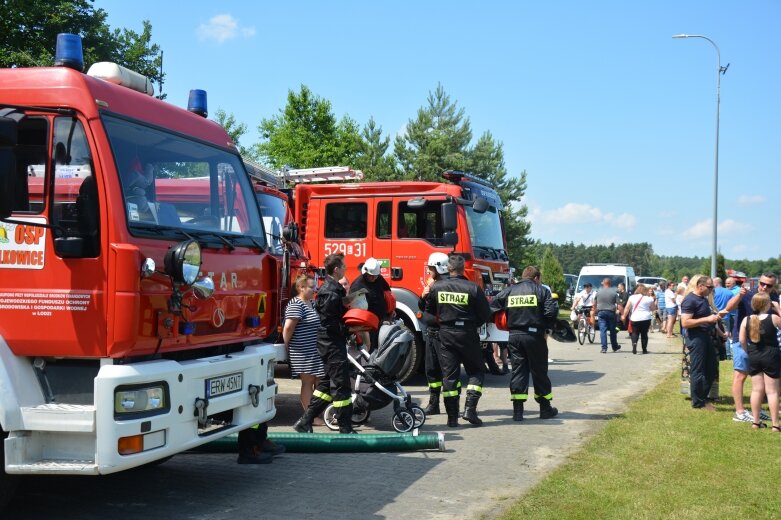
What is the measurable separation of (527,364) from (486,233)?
376 cm

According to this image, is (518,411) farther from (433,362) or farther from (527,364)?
(433,362)

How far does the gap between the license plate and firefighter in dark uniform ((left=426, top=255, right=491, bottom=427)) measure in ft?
12.2

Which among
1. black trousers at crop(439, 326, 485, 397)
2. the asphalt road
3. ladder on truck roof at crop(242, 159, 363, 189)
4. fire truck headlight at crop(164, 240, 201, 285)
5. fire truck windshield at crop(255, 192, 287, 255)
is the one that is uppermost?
ladder on truck roof at crop(242, 159, 363, 189)

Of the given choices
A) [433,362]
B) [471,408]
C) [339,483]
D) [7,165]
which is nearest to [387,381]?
[471,408]

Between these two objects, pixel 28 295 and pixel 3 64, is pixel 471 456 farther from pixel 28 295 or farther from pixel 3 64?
pixel 3 64

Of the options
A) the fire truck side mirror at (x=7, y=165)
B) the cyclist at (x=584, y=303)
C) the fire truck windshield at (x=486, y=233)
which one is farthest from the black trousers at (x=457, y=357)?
the cyclist at (x=584, y=303)

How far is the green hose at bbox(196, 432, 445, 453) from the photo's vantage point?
7516mm

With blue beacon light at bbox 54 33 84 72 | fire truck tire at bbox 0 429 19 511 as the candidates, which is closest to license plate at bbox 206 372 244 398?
fire truck tire at bbox 0 429 19 511

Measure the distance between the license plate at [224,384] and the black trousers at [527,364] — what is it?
469 centimetres

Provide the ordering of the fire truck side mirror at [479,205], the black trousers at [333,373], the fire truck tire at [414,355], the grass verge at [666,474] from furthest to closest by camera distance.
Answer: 1. the fire truck side mirror at [479,205]
2. the fire truck tire at [414,355]
3. the black trousers at [333,373]
4. the grass verge at [666,474]

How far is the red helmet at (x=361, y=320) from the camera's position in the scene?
8133mm

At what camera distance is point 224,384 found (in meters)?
5.97

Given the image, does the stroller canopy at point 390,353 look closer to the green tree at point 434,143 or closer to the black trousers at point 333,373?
the black trousers at point 333,373

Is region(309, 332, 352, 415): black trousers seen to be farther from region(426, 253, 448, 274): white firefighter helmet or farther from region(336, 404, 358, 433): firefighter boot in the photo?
region(426, 253, 448, 274): white firefighter helmet
